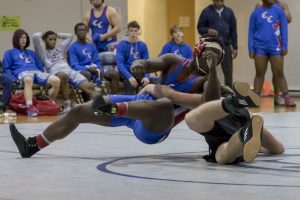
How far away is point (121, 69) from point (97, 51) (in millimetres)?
601

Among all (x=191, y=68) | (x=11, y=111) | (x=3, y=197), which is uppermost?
(x=191, y=68)

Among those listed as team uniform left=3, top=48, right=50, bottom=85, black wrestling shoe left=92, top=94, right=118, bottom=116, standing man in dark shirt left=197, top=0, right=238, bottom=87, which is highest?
standing man in dark shirt left=197, top=0, right=238, bottom=87

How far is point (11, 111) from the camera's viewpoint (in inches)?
419

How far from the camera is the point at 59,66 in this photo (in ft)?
36.3

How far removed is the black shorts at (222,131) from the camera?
Result: 196 inches

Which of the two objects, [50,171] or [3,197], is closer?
[3,197]

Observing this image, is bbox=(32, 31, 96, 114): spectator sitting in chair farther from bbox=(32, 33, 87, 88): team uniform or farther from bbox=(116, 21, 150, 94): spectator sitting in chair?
bbox=(116, 21, 150, 94): spectator sitting in chair

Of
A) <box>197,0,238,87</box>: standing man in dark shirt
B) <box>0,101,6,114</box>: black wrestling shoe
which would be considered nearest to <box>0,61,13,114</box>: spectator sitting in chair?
<box>0,101,6,114</box>: black wrestling shoe

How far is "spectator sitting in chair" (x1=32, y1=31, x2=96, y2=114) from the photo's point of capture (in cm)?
1089

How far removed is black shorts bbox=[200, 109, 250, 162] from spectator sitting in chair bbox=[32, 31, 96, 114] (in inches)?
231

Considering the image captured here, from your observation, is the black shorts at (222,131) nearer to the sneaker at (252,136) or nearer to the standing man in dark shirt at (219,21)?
the sneaker at (252,136)

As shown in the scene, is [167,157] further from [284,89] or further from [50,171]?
[284,89]

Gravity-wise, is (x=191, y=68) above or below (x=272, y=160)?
above

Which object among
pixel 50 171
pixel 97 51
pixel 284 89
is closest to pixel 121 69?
pixel 97 51
